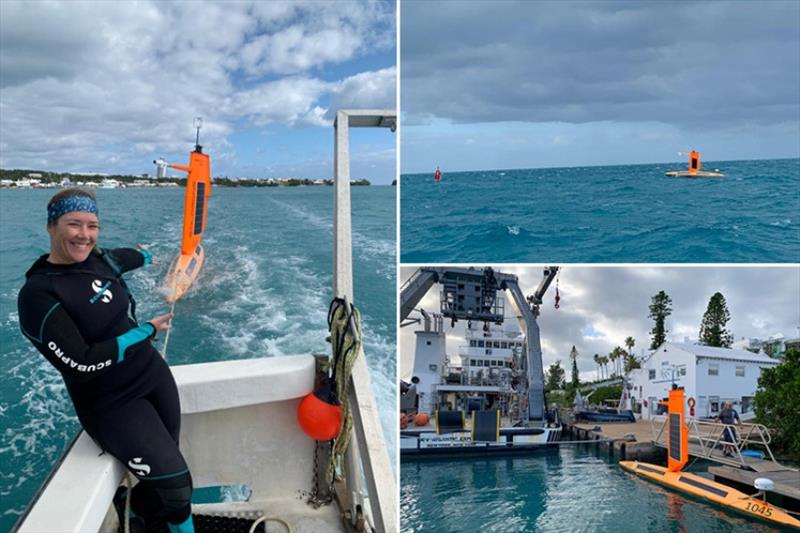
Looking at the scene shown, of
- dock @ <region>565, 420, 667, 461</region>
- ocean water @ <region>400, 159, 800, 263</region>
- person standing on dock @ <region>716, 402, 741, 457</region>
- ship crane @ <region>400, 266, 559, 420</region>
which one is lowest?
dock @ <region>565, 420, 667, 461</region>

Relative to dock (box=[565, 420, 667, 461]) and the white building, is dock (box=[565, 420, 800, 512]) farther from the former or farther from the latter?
the white building

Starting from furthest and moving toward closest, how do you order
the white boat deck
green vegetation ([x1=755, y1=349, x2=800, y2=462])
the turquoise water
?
green vegetation ([x1=755, y1=349, x2=800, y2=462]) → the turquoise water → the white boat deck

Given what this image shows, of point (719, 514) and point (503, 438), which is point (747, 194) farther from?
point (719, 514)

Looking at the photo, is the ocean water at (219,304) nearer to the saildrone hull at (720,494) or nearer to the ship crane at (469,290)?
the ship crane at (469,290)

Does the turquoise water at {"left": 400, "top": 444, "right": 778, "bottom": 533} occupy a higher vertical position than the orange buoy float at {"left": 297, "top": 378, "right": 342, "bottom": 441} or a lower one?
lower

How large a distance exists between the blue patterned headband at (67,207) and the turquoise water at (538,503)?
584cm

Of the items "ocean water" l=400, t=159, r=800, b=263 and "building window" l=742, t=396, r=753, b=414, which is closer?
"building window" l=742, t=396, r=753, b=414

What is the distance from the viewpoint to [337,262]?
2.79 meters

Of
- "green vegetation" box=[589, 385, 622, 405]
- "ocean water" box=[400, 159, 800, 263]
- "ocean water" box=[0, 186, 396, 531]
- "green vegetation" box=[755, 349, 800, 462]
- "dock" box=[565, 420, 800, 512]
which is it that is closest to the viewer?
"ocean water" box=[0, 186, 396, 531]

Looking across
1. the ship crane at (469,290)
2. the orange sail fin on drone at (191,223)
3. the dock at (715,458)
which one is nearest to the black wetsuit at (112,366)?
the ship crane at (469,290)

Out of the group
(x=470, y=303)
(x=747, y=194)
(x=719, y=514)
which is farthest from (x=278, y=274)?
(x=747, y=194)

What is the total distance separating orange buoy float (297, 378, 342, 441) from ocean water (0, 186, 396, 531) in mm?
2419

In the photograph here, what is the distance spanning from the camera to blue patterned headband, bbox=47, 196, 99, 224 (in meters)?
1.71

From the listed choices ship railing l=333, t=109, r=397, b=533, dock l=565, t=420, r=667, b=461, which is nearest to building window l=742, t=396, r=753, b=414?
dock l=565, t=420, r=667, b=461
